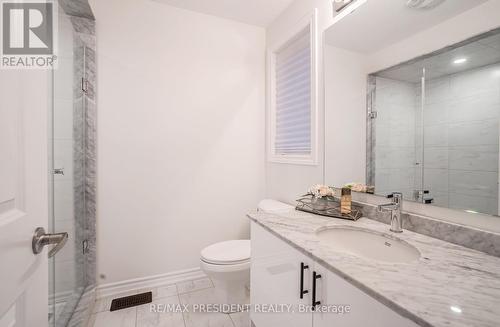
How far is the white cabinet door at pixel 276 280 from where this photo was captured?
996 mm

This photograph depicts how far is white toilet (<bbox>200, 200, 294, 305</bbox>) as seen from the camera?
1.62 meters

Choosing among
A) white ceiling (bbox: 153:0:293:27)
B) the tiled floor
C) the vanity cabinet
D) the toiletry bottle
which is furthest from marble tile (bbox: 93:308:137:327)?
white ceiling (bbox: 153:0:293:27)

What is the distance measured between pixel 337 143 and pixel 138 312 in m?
1.90

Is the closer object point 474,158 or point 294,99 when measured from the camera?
point 474,158

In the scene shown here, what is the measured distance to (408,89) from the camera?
118cm

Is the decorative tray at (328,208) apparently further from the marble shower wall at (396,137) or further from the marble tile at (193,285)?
the marble tile at (193,285)

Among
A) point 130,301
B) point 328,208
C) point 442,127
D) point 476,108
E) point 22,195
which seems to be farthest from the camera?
point 130,301

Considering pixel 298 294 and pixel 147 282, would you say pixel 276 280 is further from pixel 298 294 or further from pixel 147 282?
pixel 147 282

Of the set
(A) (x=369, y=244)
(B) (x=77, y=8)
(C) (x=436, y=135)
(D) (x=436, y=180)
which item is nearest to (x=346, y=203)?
(A) (x=369, y=244)

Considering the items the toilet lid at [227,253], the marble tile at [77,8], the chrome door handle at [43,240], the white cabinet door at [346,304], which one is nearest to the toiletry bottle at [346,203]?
the white cabinet door at [346,304]

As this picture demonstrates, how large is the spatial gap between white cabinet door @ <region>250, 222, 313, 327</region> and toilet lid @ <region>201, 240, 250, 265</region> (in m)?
0.26

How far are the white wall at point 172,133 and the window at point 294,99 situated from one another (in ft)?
0.55

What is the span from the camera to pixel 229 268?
1616 mm

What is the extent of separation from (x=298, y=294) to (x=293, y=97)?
5.16 ft
